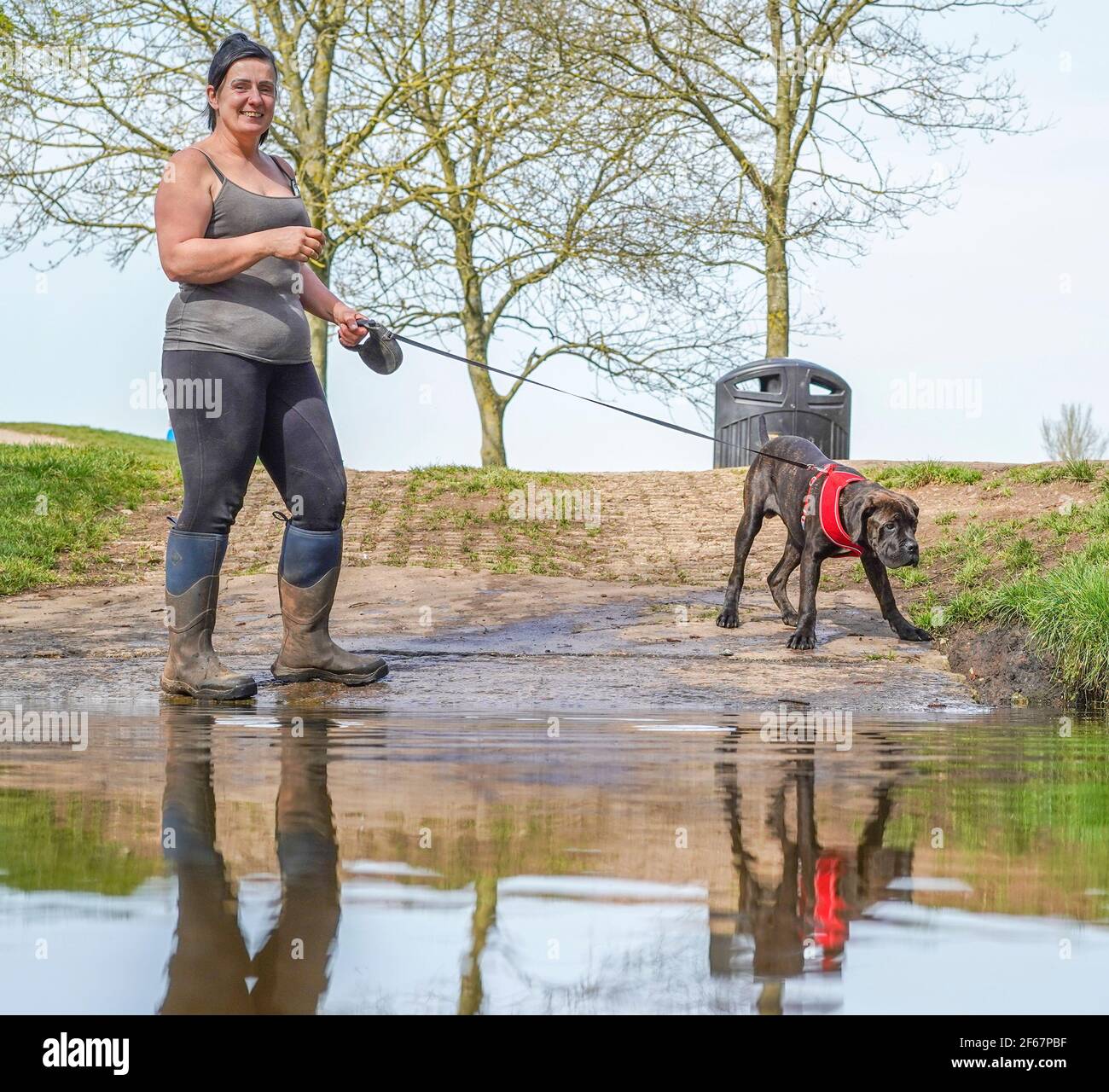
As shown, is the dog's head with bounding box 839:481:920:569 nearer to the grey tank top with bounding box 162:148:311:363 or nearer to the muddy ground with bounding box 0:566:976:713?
the muddy ground with bounding box 0:566:976:713

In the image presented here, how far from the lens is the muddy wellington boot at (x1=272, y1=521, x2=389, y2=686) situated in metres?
6.64

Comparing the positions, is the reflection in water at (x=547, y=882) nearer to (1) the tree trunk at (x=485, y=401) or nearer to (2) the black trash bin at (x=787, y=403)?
(2) the black trash bin at (x=787, y=403)

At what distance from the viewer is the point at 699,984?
2.00 metres

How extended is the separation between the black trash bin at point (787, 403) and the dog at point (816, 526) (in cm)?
888

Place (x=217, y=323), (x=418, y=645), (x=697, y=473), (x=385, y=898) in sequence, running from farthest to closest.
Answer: (x=697, y=473) → (x=418, y=645) → (x=217, y=323) → (x=385, y=898)

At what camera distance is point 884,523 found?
8.53m

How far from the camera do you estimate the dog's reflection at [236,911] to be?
1964 millimetres

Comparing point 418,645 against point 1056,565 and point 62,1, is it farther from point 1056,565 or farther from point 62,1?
point 62,1

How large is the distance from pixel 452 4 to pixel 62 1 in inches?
231

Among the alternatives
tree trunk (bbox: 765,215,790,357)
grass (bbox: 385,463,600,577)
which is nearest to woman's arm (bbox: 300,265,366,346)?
grass (bbox: 385,463,600,577)

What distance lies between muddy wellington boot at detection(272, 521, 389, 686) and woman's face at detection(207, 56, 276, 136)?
1.76m

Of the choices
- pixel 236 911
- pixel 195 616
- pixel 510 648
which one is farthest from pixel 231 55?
pixel 236 911

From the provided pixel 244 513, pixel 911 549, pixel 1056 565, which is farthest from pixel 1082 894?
pixel 244 513

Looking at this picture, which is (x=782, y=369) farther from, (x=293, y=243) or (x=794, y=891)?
(x=794, y=891)
